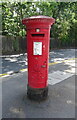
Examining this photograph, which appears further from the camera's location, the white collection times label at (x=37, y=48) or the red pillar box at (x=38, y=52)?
the white collection times label at (x=37, y=48)

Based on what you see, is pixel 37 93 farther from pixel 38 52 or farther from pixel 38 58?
pixel 38 52

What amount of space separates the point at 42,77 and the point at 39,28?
4.12 ft

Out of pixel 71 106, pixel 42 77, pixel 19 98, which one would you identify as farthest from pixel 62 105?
pixel 19 98

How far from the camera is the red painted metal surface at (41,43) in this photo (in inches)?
127

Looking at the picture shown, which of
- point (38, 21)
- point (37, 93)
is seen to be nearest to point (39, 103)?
point (37, 93)

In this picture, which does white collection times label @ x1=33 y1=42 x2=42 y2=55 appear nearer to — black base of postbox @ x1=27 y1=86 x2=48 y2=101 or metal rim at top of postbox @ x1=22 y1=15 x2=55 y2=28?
metal rim at top of postbox @ x1=22 y1=15 x2=55 y2=28

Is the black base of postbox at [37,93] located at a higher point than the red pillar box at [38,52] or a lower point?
lower

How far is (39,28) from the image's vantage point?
3254mm

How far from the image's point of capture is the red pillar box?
323cm

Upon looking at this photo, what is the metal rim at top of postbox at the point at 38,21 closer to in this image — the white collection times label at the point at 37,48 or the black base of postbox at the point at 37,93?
the white collection times label at the point at 37,48

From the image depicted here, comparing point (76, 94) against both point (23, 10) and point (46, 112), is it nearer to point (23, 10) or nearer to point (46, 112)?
point (46, 112)

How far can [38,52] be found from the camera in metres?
3.42

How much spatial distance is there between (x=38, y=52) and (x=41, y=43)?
238 mm

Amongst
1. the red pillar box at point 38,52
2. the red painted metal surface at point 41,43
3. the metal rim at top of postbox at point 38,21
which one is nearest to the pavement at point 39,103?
the red pillar box at point 38,52
